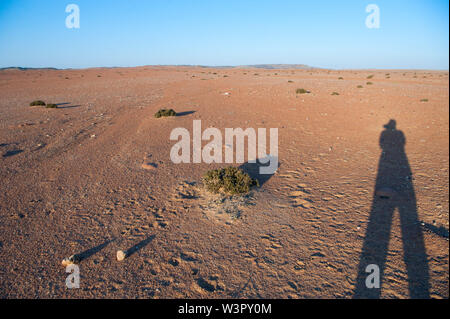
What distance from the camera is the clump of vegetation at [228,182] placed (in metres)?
4.83

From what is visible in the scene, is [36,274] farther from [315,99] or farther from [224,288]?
[315,99]

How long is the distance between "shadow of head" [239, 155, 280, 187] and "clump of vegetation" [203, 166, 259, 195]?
0.66 metres

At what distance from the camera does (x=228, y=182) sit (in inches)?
190

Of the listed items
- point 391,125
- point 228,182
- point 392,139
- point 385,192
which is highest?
point 391,125

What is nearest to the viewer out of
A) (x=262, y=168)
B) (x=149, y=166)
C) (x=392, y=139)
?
(x=149, y=166)

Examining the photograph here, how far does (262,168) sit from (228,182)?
1805 mm

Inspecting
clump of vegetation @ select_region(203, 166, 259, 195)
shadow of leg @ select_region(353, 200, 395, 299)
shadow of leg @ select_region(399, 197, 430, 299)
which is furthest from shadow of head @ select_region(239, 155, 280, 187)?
shadow of leg @ select_region(399, 197, 430, 299)

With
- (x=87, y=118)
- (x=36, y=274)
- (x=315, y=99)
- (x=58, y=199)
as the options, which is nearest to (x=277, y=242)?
(x=36, y=274)

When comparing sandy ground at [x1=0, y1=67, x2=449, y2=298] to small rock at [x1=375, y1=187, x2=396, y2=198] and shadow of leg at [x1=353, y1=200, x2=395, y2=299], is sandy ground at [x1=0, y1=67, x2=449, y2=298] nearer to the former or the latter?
shadow of leg at [x1=353, y1=200, x2=395, y2=299]

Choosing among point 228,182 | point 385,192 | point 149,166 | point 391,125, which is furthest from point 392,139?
point 149,166

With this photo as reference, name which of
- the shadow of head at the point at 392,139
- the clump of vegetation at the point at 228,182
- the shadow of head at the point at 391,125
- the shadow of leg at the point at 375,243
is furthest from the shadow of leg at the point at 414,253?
the shadow of head at the point at 391,125

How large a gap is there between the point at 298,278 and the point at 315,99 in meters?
14.0

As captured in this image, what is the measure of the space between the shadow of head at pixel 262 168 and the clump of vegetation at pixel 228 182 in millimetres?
659

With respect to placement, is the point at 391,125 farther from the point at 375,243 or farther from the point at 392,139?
the point at 375,243
